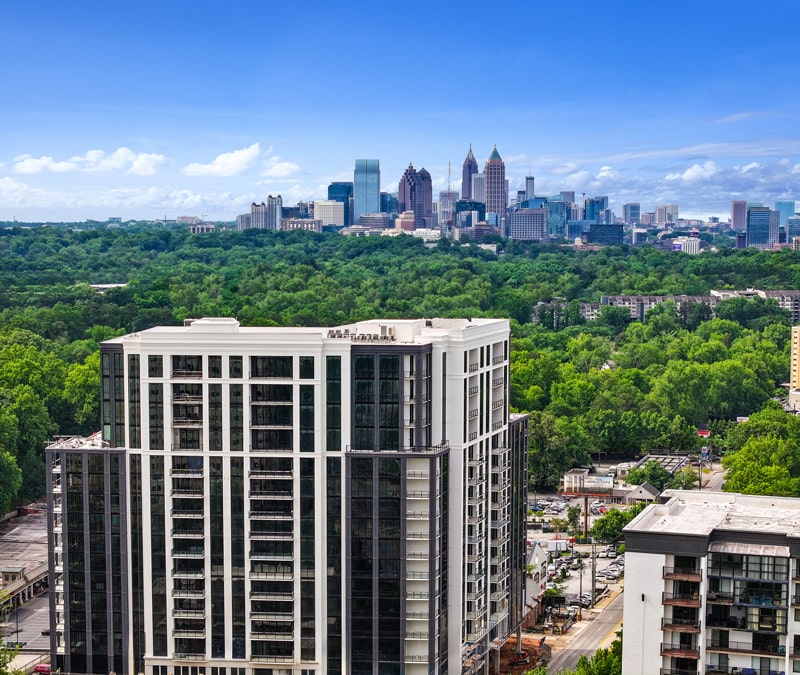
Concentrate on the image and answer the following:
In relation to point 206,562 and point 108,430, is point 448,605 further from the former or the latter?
point 108,430

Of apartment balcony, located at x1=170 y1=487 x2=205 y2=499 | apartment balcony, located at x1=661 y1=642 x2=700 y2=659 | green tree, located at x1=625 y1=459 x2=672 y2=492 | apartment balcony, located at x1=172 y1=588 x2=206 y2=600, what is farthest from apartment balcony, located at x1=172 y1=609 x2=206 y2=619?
green tree, located at x1=625 y1=459 x2=672 y2=492

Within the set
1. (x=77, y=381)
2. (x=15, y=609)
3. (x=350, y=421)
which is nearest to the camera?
(x=350, y=421)

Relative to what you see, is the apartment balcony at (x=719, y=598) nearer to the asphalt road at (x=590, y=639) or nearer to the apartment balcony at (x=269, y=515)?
the apartment balcony at (x=269, y=515)

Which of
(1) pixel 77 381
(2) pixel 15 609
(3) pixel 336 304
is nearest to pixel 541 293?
(3) pixel 336 304

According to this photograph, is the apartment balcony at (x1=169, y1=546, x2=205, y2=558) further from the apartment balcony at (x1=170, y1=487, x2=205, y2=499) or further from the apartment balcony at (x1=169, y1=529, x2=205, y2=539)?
the apartment balcony at (x1=170, y1=487, x2=205, y2=499)

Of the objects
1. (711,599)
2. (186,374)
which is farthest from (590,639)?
(186,374)

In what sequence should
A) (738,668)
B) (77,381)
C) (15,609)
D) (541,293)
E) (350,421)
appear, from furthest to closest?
(541,293)
(77,381)
(15,609)
(350,421)
(738,668)
